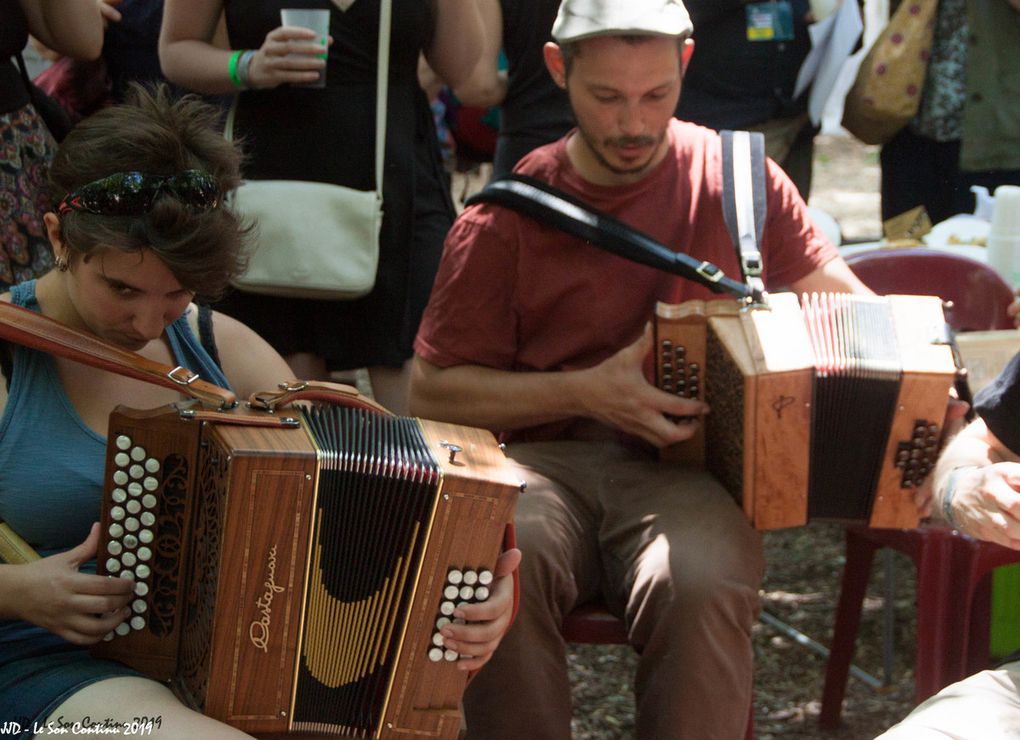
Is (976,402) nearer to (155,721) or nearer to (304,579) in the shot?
(304,579)

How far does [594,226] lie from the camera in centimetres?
288

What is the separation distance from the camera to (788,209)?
3.07 metres

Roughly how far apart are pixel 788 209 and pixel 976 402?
748 millimetres

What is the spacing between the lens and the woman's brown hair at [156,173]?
227 cm

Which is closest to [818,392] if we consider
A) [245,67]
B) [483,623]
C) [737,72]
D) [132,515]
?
[483,623]

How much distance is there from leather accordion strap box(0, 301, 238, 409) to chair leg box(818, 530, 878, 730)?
172 cm

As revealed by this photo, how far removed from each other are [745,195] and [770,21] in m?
1.52

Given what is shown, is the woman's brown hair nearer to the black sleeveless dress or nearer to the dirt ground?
the black sleeveless dress

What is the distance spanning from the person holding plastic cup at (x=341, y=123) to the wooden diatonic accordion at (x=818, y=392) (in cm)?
95

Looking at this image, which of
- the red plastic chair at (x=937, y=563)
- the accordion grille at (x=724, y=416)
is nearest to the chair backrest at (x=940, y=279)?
the red plastic chair at (x=937, y=563)

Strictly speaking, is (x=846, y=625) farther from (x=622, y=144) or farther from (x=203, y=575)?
(x=203, y=575)

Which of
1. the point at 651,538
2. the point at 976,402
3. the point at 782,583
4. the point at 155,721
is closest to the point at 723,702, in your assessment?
the point at 651,538

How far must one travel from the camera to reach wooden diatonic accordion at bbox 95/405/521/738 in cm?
213

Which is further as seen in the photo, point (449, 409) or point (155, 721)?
point (449, 409)
